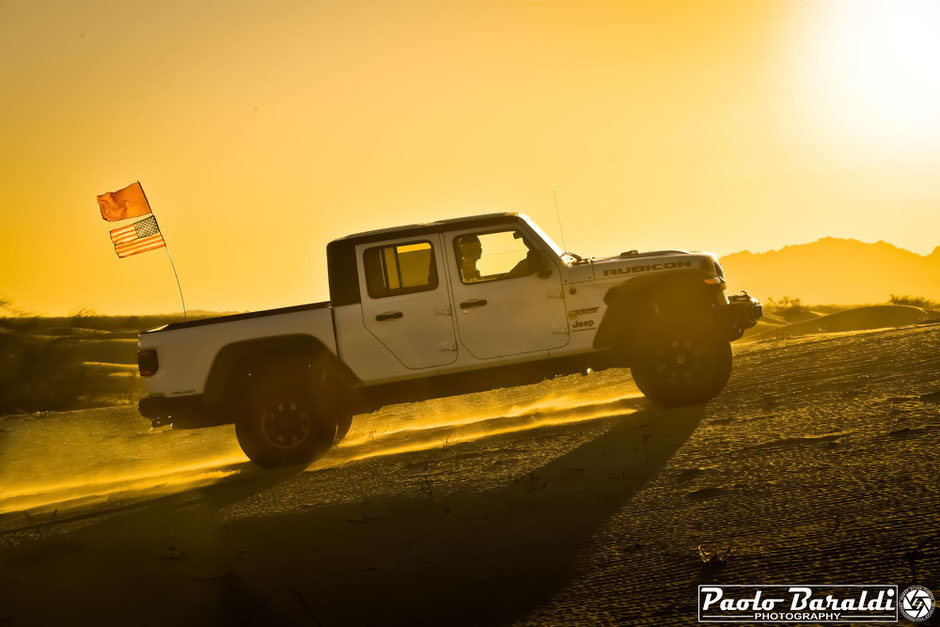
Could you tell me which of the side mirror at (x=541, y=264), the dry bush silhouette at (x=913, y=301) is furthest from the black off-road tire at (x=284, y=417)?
the dry bush silhouette at (x=913, y=301)

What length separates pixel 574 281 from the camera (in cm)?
905

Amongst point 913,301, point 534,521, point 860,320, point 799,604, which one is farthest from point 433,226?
point 913,301

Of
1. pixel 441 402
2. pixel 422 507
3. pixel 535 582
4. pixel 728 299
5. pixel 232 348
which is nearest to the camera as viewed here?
pixel 535 582

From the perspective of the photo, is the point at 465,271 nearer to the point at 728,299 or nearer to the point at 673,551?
the point at 728,299

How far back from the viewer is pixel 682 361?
8.95m

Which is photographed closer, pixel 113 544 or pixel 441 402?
pixel 113 544

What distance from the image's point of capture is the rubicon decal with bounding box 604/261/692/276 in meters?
9.09

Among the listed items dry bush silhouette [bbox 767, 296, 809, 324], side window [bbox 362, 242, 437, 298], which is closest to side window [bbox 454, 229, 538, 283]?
side window [bbox 362, 242, 437, 298]

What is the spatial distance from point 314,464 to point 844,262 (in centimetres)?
15648

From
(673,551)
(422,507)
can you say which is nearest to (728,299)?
(422,507)

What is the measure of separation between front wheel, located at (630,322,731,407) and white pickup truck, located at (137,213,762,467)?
0.01m

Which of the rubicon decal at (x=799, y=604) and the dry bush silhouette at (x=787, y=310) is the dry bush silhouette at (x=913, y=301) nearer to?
the dry bush silhouette at (x=787, y=310)

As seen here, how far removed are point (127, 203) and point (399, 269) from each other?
7966 mm

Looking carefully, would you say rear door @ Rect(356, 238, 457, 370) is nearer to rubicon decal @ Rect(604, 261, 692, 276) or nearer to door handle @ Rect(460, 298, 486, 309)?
door handle @ Rect(460, 298, 486, 309)
